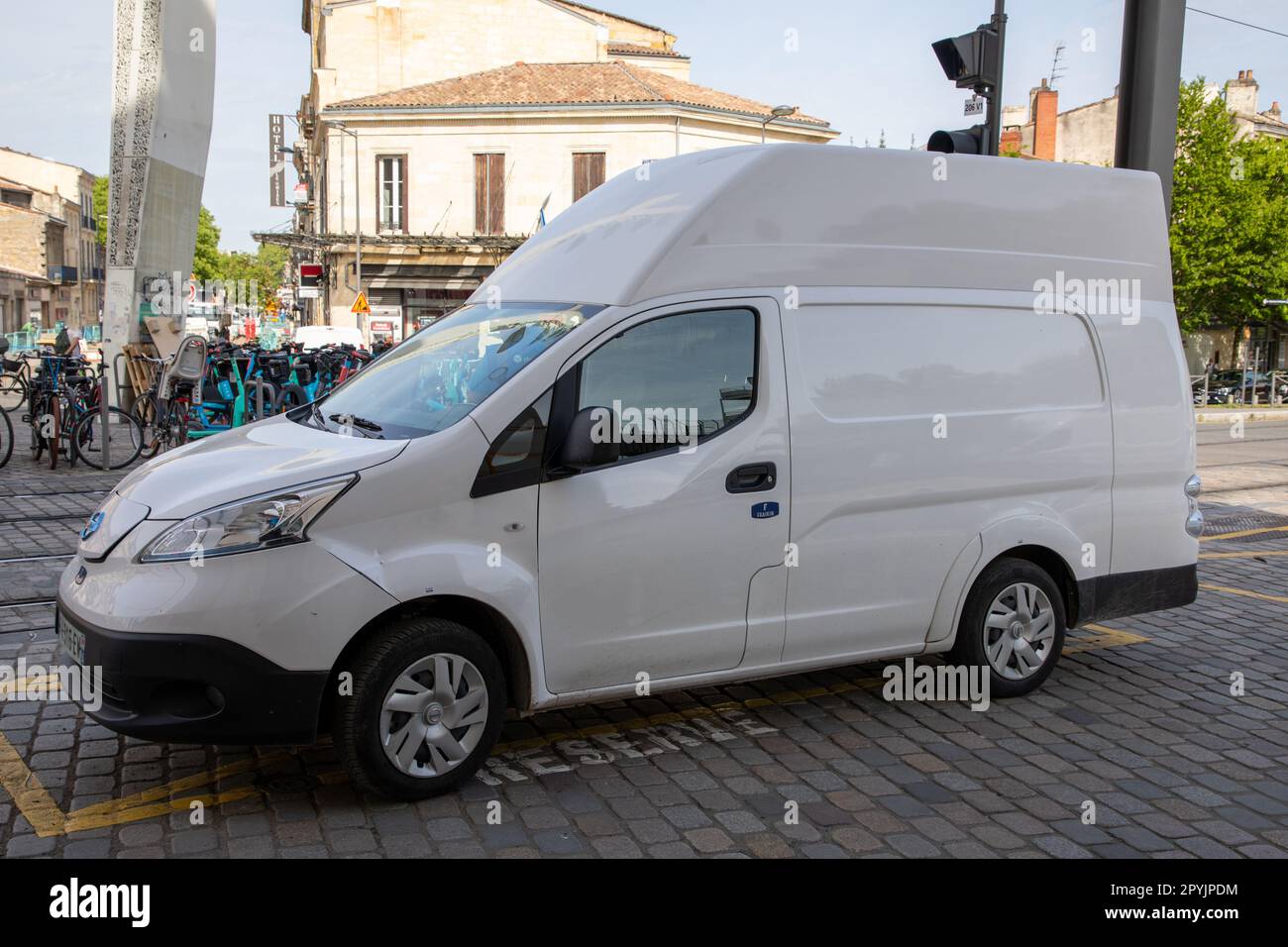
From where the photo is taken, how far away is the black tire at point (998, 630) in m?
5.45

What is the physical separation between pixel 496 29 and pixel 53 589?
149ft

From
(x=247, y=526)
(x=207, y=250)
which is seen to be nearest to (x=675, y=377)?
(x=247, y=526)

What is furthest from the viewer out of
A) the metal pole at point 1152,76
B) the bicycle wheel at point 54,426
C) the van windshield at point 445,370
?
the bicycle wheel at point 54,426

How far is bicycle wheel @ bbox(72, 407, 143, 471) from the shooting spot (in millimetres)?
12766

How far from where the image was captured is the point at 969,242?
5.43m

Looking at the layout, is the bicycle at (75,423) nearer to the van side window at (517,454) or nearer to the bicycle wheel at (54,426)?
the bicycle wheel at (54,426)

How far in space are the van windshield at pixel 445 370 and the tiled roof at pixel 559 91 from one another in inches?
1483

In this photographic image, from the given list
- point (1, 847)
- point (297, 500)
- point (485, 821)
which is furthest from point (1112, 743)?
point (1, 847)

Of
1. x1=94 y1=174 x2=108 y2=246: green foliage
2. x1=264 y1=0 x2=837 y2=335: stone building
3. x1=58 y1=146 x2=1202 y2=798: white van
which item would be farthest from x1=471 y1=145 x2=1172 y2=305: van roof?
x1=94 y1=174 x2=108 y2=246: green foliage

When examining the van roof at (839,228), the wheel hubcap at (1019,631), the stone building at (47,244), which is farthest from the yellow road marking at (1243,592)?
the stone building at (47,244)

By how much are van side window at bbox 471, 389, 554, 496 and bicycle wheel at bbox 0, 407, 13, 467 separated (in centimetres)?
1019

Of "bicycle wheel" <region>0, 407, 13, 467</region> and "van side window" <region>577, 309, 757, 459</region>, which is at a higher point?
"van side window" <region>577, 309, 757, 459</region>

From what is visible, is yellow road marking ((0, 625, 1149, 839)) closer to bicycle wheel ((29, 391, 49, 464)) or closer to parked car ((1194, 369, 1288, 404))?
bicycle wheel ((29, 391, 49, 464))
